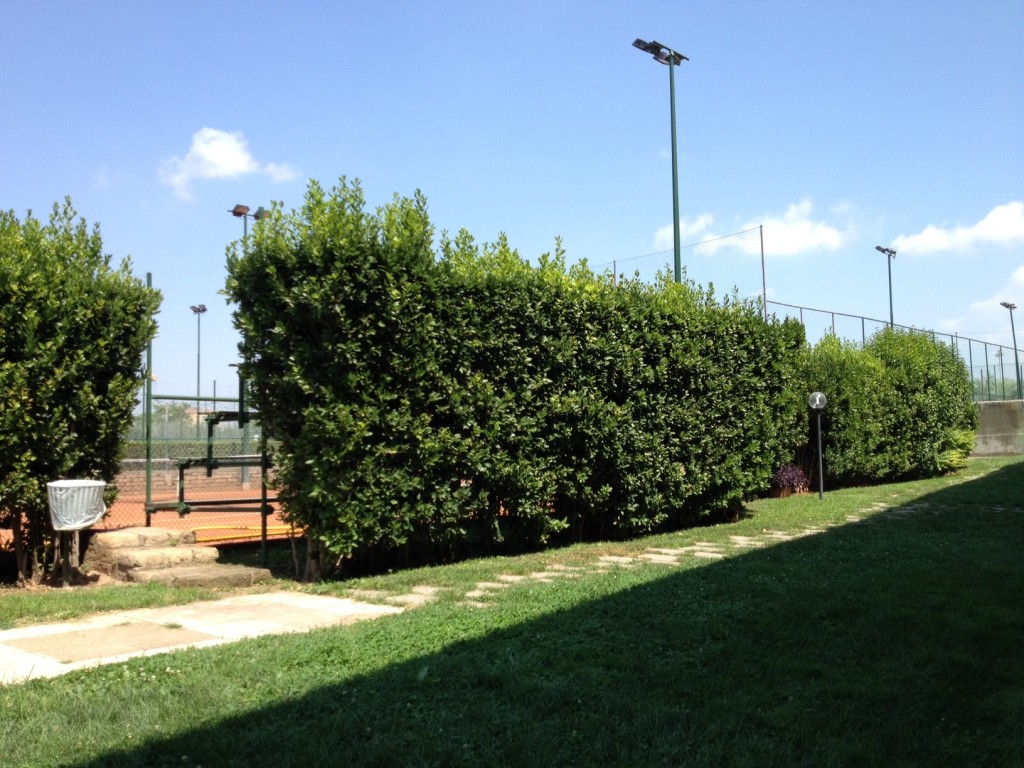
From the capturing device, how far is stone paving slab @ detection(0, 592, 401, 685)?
17.4 ft

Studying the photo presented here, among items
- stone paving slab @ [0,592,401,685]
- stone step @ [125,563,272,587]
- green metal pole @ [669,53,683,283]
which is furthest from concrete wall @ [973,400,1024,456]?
stone paving slab @ [0,592,401,685]

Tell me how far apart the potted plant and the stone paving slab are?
13978 millimetres

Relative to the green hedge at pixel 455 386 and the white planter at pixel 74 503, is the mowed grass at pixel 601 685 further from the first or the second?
the white planter at pixel 74 503

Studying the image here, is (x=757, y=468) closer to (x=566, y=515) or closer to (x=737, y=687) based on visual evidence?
(x=566, y=515)

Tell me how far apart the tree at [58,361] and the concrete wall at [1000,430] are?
3156cm

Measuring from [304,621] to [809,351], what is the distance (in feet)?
52.8

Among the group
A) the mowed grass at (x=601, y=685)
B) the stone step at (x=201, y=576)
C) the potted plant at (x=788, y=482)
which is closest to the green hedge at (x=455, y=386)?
the stone step at (x=201, y=576)

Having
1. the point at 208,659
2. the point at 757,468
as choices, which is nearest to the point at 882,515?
the point at 757,468

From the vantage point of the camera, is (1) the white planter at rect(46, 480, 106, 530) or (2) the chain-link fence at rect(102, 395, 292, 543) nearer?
(1) the white planter at rect(46, 480, 106, 530)

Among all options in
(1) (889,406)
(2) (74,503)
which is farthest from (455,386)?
(1) (889,406)

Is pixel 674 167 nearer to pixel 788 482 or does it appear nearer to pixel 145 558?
pixel 788 482

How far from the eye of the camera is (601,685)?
458 cm

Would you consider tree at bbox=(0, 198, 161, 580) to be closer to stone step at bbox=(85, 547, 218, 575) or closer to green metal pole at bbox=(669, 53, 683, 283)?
stone step at bbox=(85, 547, 218, 575)

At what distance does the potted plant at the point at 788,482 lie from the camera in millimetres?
19125
